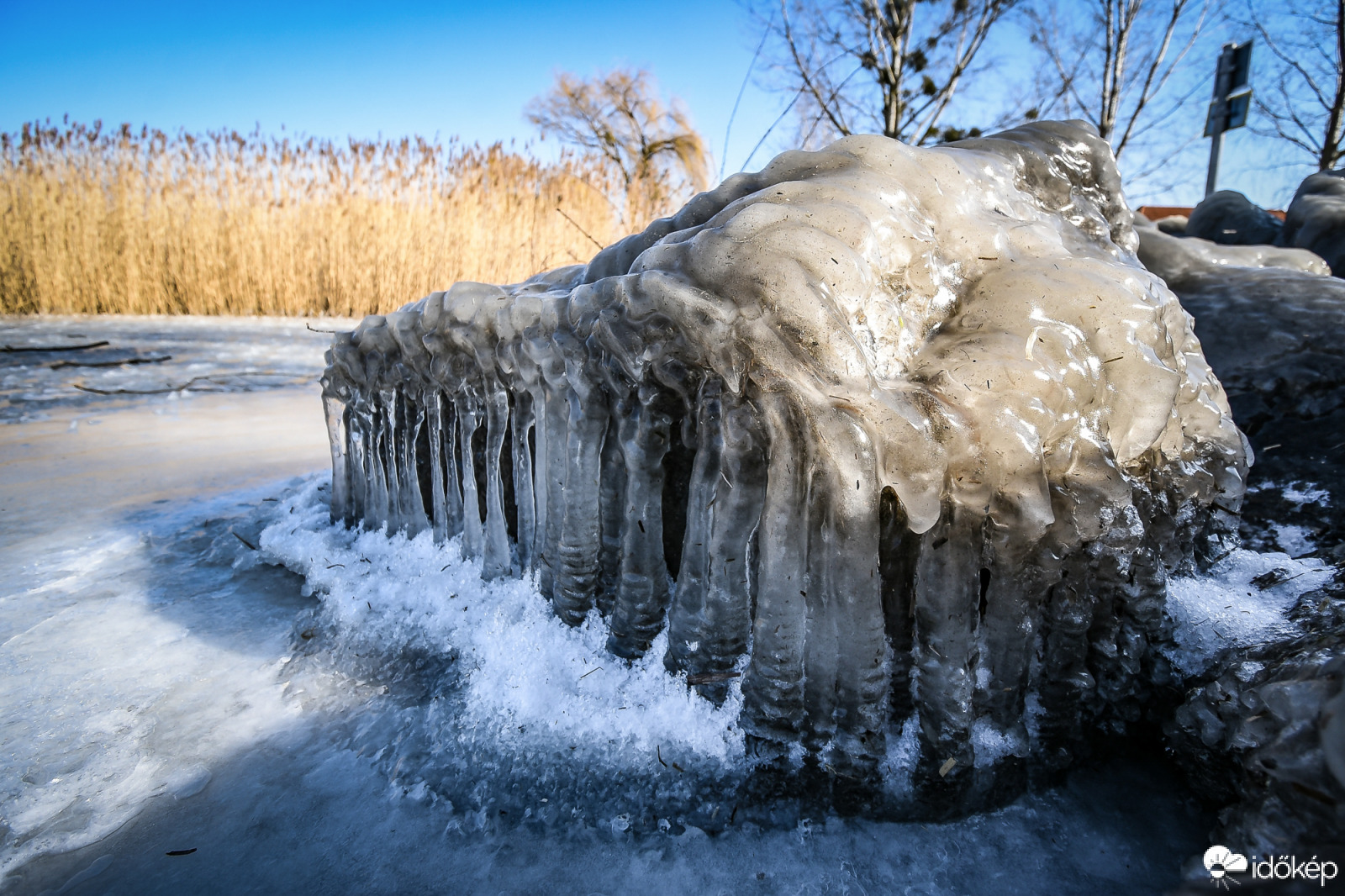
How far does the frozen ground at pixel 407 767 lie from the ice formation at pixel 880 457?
11 cm

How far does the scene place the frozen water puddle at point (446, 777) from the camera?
0.96 metres

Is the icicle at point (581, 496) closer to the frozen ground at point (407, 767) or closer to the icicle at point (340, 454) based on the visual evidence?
the frozen ground at point (407, 767)

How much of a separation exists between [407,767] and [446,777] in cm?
9

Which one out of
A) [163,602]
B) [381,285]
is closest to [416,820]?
[163,602]

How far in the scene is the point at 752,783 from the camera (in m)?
1.08

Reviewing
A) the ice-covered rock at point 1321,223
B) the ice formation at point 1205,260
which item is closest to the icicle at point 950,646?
the ice formation at point 1205,260

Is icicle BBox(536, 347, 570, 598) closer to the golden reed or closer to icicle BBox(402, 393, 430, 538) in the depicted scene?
icicle BBox(402, 393, 430, 538)

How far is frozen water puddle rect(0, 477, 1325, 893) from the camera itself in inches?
37.8

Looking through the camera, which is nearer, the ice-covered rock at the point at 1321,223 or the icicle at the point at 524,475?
the icicle at the point at 524,475

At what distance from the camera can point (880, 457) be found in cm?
97

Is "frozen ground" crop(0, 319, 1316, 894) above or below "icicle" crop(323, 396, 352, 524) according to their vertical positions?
below

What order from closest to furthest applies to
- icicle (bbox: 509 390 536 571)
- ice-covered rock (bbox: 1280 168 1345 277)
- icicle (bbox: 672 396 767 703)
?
icicle (bbox: 672 396 767 703) < icicle (bbox: 509 390 536 571) < ice-covered rock (bbox: 1280 168 1345 277)

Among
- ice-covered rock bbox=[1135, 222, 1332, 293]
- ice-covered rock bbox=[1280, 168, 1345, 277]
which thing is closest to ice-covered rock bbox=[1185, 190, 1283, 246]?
ice-covered rock bbox=[1280, 168, 1345, 277]

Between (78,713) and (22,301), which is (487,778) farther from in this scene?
(22,301)
